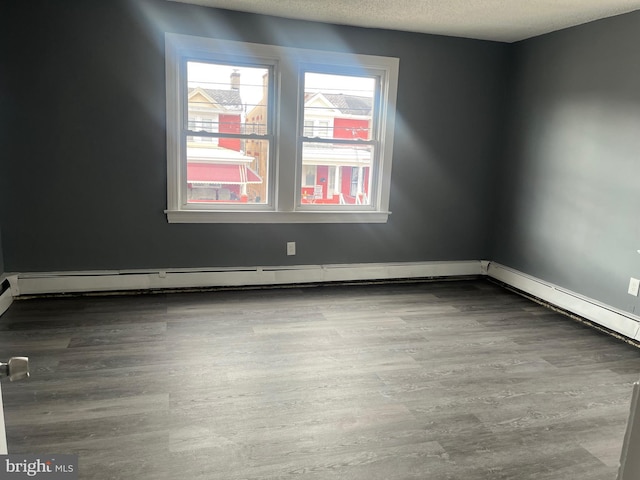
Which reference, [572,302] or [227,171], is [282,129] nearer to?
[227,171]

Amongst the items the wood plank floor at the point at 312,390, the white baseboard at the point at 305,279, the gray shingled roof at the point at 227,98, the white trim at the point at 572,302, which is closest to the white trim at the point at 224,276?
the white baseboard at the point at 305,279

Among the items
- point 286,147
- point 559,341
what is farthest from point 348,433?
point 286,147

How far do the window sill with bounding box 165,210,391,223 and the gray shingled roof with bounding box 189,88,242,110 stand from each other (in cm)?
89

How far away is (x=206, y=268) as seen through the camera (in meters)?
4.14

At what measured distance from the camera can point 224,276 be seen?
4.18m

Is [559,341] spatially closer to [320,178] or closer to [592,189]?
[592,189]

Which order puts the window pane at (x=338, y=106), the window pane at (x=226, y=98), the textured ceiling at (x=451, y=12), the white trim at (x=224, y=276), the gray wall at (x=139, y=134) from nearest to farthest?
1. the textured ceiling at (x=451, y=12)
2. the gray wall at (x=139, y=134)
3. the white trim at (x=224, y=276)
4. the window pane at (x=226, y=98)
5. the window pane at (x=338, y=106)

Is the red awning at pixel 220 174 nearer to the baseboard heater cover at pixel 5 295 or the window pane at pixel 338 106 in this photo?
the window pane at pixel 338 106

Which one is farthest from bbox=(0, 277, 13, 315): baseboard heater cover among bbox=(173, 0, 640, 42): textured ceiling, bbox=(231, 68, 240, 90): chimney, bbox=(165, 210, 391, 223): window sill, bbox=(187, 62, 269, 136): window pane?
bbox=(173, 0, 640, 42): textured ceiling

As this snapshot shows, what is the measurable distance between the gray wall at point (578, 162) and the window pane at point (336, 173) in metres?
1.40

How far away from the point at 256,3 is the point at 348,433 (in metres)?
3.04

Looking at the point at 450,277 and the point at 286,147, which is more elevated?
the point at 286,147

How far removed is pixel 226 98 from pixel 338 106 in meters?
0.99

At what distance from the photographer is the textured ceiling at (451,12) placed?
3400 millimetres
